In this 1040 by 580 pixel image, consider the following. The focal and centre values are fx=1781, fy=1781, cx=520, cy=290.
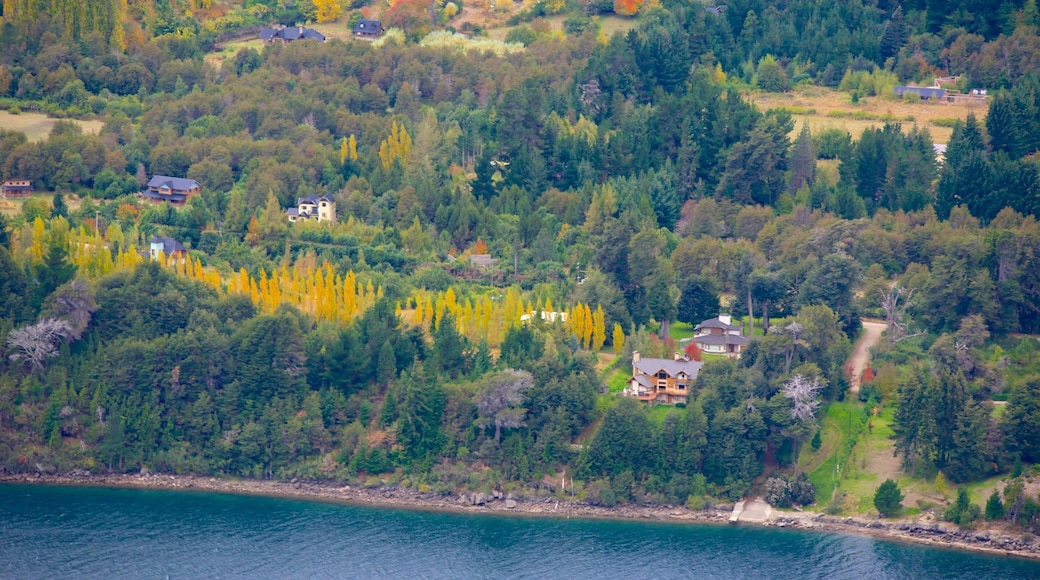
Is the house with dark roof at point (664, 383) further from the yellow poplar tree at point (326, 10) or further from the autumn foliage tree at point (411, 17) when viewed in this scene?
the yellow poplar tree at point (326, 10)

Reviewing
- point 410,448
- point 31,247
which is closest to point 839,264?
point 410,448

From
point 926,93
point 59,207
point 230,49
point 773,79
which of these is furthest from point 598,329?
point 230,49

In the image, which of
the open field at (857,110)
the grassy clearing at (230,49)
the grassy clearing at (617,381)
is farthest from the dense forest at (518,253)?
the open field at (857,110)

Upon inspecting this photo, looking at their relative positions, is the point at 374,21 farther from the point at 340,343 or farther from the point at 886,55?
the point at 340,343

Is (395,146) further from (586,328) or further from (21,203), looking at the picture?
(586,328)

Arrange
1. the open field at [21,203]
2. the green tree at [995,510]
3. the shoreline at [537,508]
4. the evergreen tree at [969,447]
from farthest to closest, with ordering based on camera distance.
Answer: the open field at [21,203] → the evergreen tree at [969,447] → the green tree at [995,510] → the shoreline at [537,508]

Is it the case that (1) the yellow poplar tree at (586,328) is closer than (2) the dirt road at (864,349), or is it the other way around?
(2) the dirt road at (864,349)
